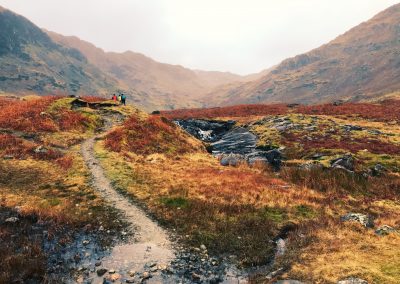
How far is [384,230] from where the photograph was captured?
18.1 metres

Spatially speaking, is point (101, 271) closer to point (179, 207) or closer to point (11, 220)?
point (11, 220)

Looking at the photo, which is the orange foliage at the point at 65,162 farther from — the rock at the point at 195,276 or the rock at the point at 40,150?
the rock at the point at 195,276

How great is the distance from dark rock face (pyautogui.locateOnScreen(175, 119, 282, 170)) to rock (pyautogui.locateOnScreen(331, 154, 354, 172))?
222 inches

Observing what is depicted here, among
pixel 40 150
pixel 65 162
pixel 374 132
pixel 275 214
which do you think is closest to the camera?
pixel 275 214

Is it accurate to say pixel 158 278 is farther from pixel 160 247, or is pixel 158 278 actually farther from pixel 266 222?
pixel 266 222

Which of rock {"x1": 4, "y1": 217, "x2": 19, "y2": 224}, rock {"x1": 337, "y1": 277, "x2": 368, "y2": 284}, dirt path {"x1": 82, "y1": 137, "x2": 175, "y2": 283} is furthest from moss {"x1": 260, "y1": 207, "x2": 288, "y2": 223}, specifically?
rock {"x1": 4, "y1": 217, "x2": 19, "y2": 224}

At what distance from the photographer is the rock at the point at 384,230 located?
17788mm

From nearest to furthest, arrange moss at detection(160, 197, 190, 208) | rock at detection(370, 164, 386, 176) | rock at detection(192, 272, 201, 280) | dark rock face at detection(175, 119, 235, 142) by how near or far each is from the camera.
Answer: rock at detection(192, 272, 201, 280), moss at detection(160, 197, 190, 208), rock at detection(370, 164, 386, 176), dark rock face at detection(175, 119, 235, 142)

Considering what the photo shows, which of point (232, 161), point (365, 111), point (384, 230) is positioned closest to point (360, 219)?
point (384, 230)

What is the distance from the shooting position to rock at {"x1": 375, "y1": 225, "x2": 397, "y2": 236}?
17.8 metres

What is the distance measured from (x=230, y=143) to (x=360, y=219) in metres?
30.9

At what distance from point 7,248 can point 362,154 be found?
34.9 m

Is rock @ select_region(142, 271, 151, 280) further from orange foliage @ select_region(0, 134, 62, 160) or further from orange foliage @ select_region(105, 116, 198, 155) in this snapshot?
orange foliage @ select_region(105, 116, 198, 155)

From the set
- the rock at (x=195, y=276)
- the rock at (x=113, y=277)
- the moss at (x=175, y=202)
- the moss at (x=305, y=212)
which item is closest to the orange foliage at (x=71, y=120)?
the moss at (x=175, y=202)
